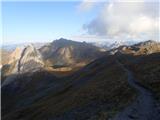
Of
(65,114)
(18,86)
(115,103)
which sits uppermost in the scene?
(115,103)

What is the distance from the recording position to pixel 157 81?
5819 cm

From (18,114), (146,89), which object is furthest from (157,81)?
(18,114)

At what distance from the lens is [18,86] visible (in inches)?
6535

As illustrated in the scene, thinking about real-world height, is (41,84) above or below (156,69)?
below

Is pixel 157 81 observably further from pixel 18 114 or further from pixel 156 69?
pixel 18 114

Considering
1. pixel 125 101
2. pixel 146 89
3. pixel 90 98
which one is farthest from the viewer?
pixel 90 98

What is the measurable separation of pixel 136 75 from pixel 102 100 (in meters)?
19.2

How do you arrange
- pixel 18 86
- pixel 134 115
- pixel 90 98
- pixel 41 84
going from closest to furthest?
pixel 134 115, pixel 90 98, pixel 41 84, pixel 18 86

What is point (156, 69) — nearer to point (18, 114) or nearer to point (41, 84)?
point (18, 114)

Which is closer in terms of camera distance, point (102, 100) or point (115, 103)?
point (115, 103)

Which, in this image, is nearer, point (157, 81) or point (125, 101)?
point (125, 101)

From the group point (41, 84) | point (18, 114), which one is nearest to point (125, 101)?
point (18, 114)

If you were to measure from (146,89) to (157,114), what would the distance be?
13.8 metres

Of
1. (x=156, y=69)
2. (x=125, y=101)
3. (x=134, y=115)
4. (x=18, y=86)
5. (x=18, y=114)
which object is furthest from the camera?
(x=18, y=86)
